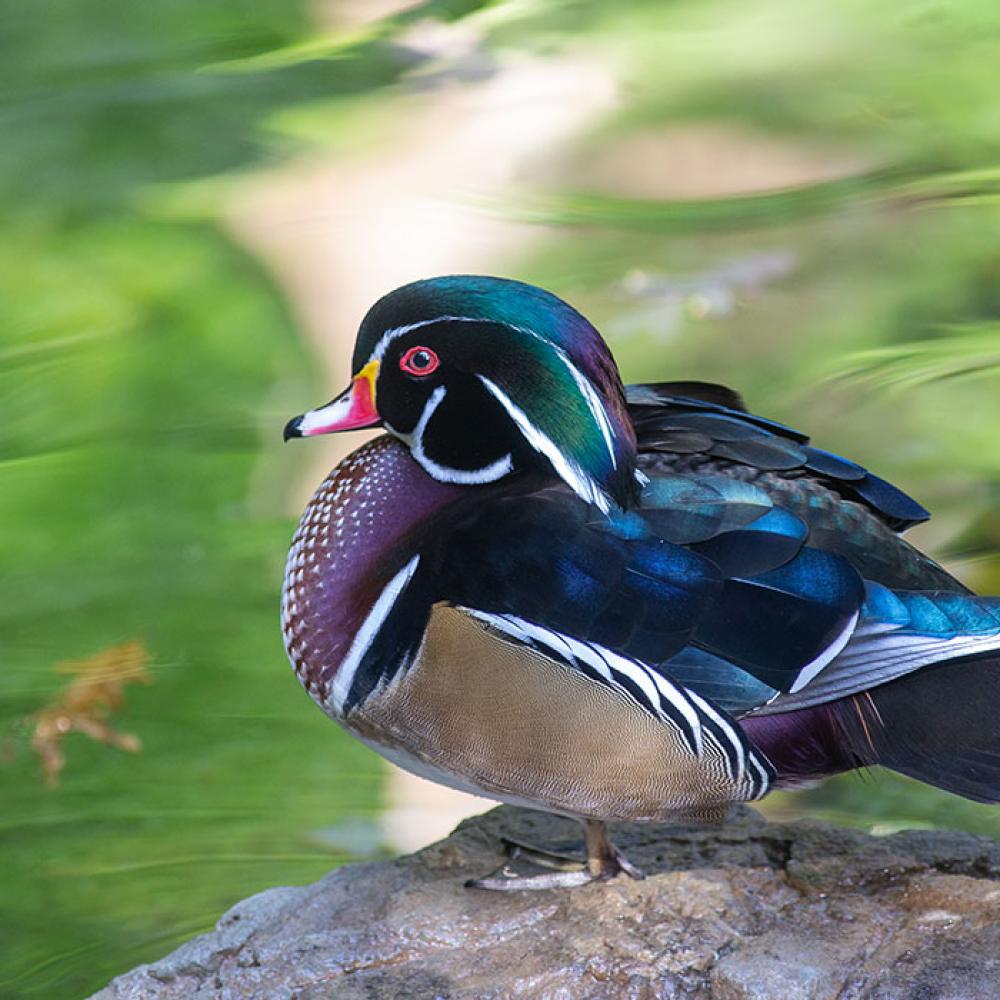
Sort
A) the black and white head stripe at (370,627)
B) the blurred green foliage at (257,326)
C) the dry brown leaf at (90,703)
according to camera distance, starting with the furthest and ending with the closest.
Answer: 1. the dry brown leaf at (90,703)
2. the blurred green foliage at (257,326)
3. the black and white head stripe at (370,627)

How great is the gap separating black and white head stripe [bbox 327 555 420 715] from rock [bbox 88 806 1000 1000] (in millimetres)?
314

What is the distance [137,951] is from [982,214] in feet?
9.48

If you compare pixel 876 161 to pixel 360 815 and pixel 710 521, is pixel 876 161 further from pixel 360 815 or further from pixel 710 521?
pixel 710 521

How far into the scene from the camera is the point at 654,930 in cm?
194

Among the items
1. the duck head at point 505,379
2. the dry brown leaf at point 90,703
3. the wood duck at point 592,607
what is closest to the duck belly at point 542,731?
the wood duck at point 592,607

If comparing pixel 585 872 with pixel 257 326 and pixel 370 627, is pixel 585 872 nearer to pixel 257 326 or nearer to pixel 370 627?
pixel 370 627

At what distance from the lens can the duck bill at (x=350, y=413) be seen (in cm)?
195

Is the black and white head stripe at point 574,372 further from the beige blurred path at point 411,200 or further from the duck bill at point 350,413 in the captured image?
the beige blurred path at point 411,200

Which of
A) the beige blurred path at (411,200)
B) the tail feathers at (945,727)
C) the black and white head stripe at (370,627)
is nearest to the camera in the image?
the tail feathers at (945,727)

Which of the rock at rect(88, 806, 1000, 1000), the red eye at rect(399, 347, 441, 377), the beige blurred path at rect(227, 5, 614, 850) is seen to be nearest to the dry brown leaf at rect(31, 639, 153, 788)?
the beige blurred path at rect(227, 5, 614, 850)

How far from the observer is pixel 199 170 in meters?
4.64

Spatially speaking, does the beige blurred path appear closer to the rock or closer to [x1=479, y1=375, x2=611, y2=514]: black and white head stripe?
the rock

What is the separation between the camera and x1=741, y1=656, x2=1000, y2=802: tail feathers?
71.1 inches

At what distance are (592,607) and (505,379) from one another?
11.2 inches
